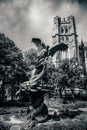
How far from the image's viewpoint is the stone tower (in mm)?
63781

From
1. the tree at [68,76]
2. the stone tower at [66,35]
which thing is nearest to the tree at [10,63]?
the tree at [68,76]

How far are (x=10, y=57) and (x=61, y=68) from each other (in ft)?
38.6

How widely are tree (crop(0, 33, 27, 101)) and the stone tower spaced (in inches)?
1349

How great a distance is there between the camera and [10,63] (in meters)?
27.2

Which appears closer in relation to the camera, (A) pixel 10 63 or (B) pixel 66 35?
(A) pixel 10 63

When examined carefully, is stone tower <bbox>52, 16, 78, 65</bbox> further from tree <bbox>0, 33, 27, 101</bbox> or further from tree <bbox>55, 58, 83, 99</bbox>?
tree <bbox>0, 33, 27, 101</bbox>

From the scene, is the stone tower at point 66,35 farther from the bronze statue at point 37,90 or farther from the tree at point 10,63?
the bronze statue at point 37,90

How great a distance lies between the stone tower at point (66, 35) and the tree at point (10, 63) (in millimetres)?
34262

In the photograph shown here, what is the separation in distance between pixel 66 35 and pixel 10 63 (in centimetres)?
4741

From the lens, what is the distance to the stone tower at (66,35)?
63.8m

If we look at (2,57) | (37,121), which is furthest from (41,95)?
(2,57)

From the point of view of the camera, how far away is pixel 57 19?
235ft

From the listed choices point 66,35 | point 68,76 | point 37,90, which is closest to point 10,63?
point 68,76

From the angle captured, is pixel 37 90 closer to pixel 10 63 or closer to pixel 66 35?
pixel 10 63
